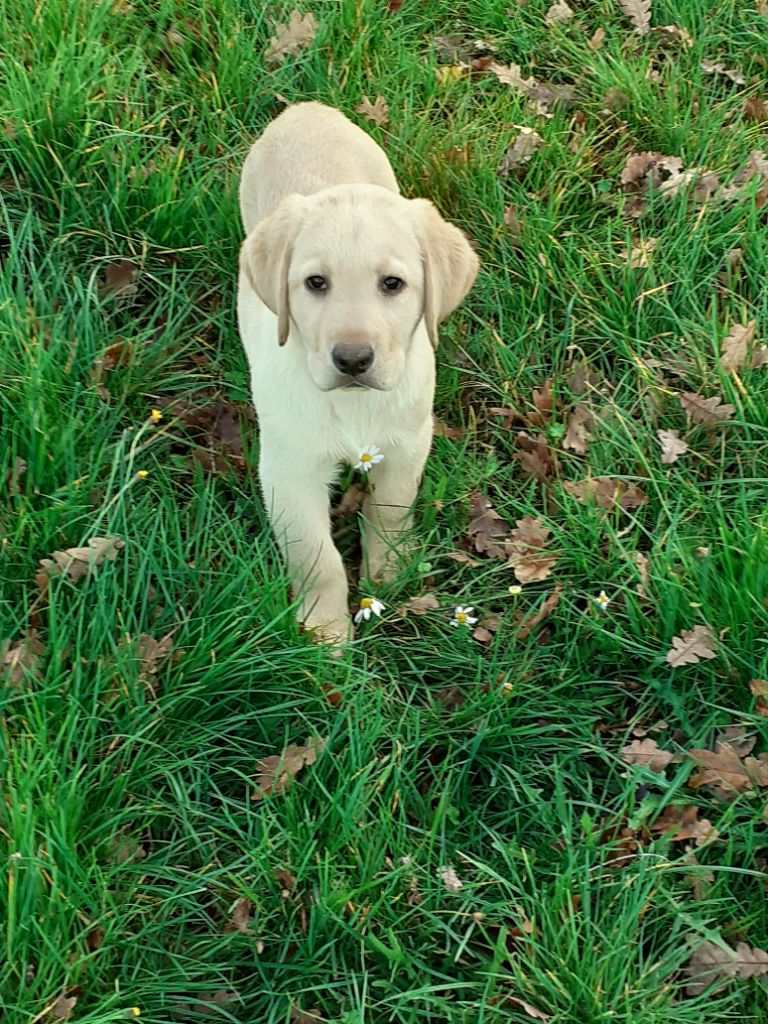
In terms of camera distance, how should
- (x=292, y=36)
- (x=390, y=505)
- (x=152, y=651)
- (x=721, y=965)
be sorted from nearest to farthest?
(x=721, y=965) → (x=152, y=651) → (x=390, y=505) → (x=292, y=36)

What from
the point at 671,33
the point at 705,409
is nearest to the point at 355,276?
the point at 705,409

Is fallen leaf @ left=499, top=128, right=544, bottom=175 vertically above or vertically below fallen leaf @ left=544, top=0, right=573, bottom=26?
below

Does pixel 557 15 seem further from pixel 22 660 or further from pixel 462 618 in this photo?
pixel 22 660

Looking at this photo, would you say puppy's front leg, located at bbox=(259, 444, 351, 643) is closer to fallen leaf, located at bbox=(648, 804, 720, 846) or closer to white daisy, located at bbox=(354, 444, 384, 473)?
white daisy, located at bbox=(354, 444, 384, 473)

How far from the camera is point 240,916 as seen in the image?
240cm

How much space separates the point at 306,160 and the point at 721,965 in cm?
264

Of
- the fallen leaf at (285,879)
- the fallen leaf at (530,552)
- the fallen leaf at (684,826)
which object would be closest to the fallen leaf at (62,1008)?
the fallen leaf at (285,879)

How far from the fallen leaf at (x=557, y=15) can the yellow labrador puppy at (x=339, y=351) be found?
189 centimetres

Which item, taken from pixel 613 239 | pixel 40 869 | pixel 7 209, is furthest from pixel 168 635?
pixel 613 239

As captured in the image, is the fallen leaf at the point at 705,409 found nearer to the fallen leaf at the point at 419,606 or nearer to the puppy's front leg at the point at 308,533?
the fallen leaf at the point at 419,606

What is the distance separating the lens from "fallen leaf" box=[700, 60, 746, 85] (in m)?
4.48

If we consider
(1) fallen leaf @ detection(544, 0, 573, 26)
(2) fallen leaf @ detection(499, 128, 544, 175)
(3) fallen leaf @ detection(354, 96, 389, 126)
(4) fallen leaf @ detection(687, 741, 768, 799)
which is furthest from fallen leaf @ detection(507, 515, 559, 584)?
(1) fallen leaf @ detection(544, 0, 573, 26)

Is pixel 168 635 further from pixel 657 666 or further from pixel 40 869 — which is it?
pixel 657 666

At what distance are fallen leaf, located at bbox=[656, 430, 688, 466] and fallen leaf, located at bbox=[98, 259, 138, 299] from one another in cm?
192
